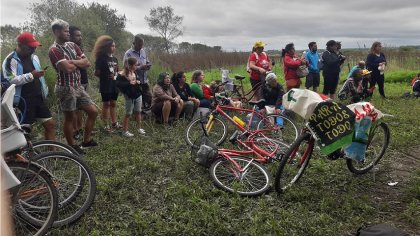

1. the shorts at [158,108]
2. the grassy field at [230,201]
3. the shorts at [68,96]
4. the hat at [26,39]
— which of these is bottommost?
the grassy field at [230,201]

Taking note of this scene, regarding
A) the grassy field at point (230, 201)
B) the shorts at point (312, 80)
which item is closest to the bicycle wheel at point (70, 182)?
the grassy field at point (230, 201)

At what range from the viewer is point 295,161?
4.20m

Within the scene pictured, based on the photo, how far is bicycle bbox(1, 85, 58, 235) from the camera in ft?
9.15

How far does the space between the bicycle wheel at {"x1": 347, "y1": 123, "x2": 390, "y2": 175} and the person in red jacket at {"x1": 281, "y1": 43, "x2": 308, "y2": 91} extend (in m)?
3.55

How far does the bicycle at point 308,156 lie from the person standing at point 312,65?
14.0 ft

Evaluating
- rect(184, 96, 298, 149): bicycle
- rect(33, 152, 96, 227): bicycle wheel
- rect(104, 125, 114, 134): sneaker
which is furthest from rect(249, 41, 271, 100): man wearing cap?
rect(33, 152, 96, 227): bicycle wheel

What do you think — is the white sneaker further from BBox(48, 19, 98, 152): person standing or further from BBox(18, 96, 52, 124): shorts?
BBox(18, 96, 52, 124): shorts

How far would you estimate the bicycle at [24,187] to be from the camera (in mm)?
2789

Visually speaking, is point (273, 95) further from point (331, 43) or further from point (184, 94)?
point (331, 43)

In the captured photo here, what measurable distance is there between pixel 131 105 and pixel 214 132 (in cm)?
172

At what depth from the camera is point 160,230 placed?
3262mm

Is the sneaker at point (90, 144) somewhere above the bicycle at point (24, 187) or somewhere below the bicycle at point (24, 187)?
below

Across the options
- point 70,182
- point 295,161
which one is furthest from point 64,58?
point 295,161

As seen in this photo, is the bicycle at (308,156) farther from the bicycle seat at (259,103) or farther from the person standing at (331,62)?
the person standing at (331,62)
